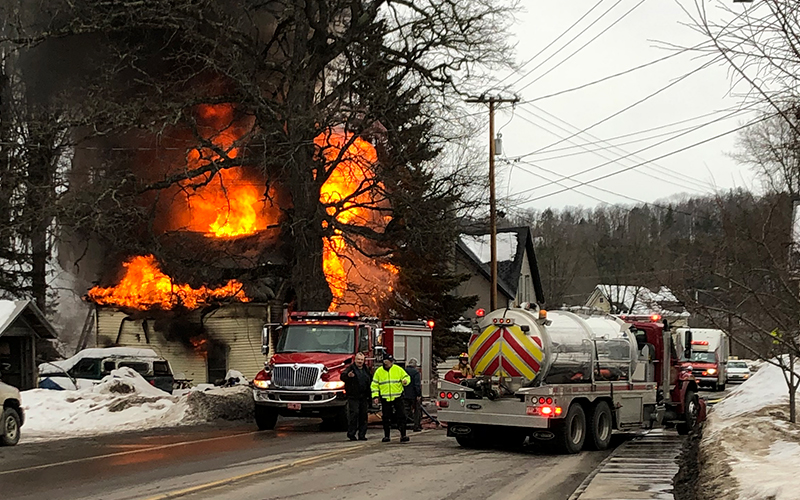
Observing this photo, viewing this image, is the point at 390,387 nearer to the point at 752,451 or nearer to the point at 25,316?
the point at 752,451

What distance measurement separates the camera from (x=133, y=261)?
37906 millimetres

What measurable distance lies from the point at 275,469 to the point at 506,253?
162ft

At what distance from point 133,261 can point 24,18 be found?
34.2ft

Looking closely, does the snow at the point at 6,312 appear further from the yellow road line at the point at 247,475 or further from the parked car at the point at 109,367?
the yellow road line at the point at 247,475

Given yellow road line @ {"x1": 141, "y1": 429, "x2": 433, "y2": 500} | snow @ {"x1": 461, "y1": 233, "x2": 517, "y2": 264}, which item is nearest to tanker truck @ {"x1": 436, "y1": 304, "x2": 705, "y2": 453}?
yellow road line @ {"x1": 141, "y1": 429, "x2": 433, "y2": 500}

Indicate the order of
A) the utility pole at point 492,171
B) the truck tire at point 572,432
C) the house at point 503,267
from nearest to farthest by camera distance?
1. the truck tire at point 572,432
2. the utility pole at point 492,171
3. the house at point 503,267

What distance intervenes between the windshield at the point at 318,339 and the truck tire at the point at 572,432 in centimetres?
678

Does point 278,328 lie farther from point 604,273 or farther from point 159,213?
point 604,273

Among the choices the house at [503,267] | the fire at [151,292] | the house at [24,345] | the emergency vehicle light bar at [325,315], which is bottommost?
the house at [24,345]

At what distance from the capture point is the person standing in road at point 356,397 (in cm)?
1897

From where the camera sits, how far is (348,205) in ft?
107

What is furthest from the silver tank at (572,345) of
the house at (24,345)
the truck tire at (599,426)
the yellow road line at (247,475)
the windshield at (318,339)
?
the house at (24,345)

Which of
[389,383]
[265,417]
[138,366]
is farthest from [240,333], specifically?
[389,383]

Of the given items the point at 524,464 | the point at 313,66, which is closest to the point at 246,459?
the point at 524,464
